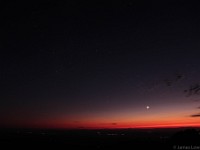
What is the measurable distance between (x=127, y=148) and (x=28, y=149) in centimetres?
3860

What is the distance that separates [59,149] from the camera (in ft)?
323

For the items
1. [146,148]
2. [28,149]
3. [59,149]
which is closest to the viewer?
[146,148]

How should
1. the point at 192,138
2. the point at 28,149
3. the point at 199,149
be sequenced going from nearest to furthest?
the point at 199,149, the point at 192,138, the point at 28,149

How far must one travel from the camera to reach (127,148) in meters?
Result: 73.8

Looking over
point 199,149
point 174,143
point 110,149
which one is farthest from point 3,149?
point 199,149

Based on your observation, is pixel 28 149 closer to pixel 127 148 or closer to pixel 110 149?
pixel 110 149

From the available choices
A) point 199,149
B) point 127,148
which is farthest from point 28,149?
point 199,149

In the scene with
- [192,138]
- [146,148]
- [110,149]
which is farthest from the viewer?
[110,149]

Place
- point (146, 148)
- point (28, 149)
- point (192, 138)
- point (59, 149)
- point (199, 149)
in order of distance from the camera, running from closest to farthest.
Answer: point (199, 149) < point (192, 138) < point (146, 148) < point (28, 149) < point (59, 149)

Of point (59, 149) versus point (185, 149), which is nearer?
point (185, 149)

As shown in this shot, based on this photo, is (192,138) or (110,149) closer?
(192,138)

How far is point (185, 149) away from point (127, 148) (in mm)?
28679

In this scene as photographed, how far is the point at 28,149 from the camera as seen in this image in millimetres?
92250

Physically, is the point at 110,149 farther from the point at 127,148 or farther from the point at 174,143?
the point at 174,143
